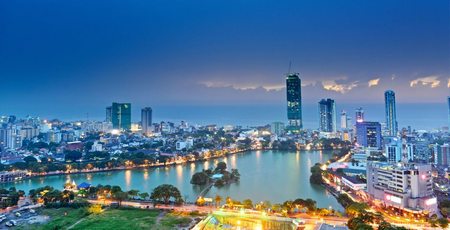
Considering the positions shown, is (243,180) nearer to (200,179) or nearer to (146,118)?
(200,179)

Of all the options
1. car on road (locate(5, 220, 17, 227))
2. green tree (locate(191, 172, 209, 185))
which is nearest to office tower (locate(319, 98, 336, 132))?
green tree (locate(191, 172, 209, 185))

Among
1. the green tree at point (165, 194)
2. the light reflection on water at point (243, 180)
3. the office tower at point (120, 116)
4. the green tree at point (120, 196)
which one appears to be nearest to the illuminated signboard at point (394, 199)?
the light reflection on water at point (243, 180)

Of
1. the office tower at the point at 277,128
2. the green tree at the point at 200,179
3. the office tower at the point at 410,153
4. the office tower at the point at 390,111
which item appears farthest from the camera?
the office tower at the point at 277,128

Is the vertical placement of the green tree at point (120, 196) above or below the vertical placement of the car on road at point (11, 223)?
above

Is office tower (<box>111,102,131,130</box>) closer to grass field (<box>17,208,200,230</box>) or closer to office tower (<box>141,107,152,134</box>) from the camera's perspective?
office tower (<box>141,107,152,134</box>)

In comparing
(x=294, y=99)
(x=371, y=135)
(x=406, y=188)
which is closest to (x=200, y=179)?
(x=406, y=188)

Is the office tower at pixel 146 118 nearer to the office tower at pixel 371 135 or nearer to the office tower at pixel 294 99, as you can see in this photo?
the office tower at pixel 294 99
